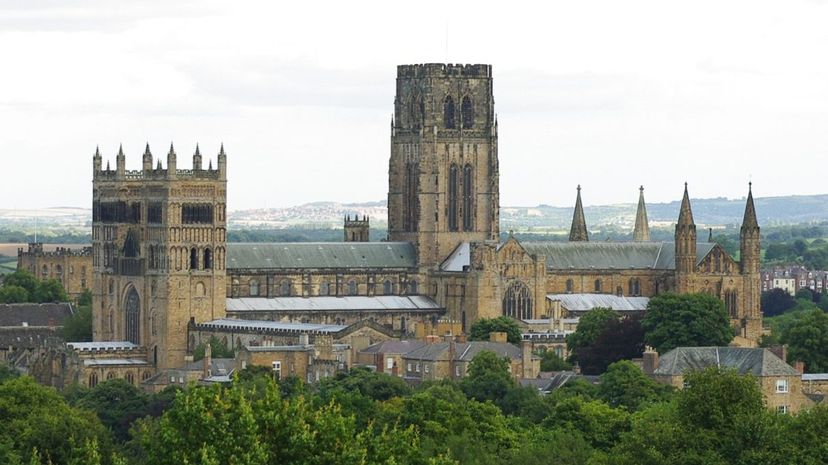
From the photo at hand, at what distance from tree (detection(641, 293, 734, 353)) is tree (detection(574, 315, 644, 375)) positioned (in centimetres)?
63

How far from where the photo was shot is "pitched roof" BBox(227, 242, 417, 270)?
571 feet

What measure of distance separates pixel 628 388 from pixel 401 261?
5538 centimetres

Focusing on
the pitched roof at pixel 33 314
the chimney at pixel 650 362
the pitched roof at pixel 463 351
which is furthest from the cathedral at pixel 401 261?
the chimney at pixel 650 362

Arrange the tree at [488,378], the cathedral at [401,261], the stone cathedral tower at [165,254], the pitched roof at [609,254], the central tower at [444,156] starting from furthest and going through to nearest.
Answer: the pitched roof at [609,254] < the central tower at [444,156] < the cathedral at [401,261] < the stone cathedral tower at [165,254] < the tree at [488,378]

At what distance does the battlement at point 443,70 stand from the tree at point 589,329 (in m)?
26.4

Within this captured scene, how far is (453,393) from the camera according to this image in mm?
117062

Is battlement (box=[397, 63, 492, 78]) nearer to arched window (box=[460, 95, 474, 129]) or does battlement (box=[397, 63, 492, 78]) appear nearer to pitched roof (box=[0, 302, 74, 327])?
arched window (box=[460, 95, 474, 129])

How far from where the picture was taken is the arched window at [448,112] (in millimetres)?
179875

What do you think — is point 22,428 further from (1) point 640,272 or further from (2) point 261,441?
(1) point 640,272

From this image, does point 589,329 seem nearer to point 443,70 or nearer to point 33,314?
point 443,70

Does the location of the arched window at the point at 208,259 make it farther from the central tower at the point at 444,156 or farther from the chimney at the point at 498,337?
the chimney at the point at 498,337

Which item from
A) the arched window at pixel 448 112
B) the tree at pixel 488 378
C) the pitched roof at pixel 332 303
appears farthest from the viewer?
the arched window at pixel 448 112

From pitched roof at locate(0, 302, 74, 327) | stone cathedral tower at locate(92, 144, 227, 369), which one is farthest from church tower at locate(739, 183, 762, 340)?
pitched roof at locate(0, 302, 74, 327)

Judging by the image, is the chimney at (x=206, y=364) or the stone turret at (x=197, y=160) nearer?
the chimney at (x=206, y=364)
